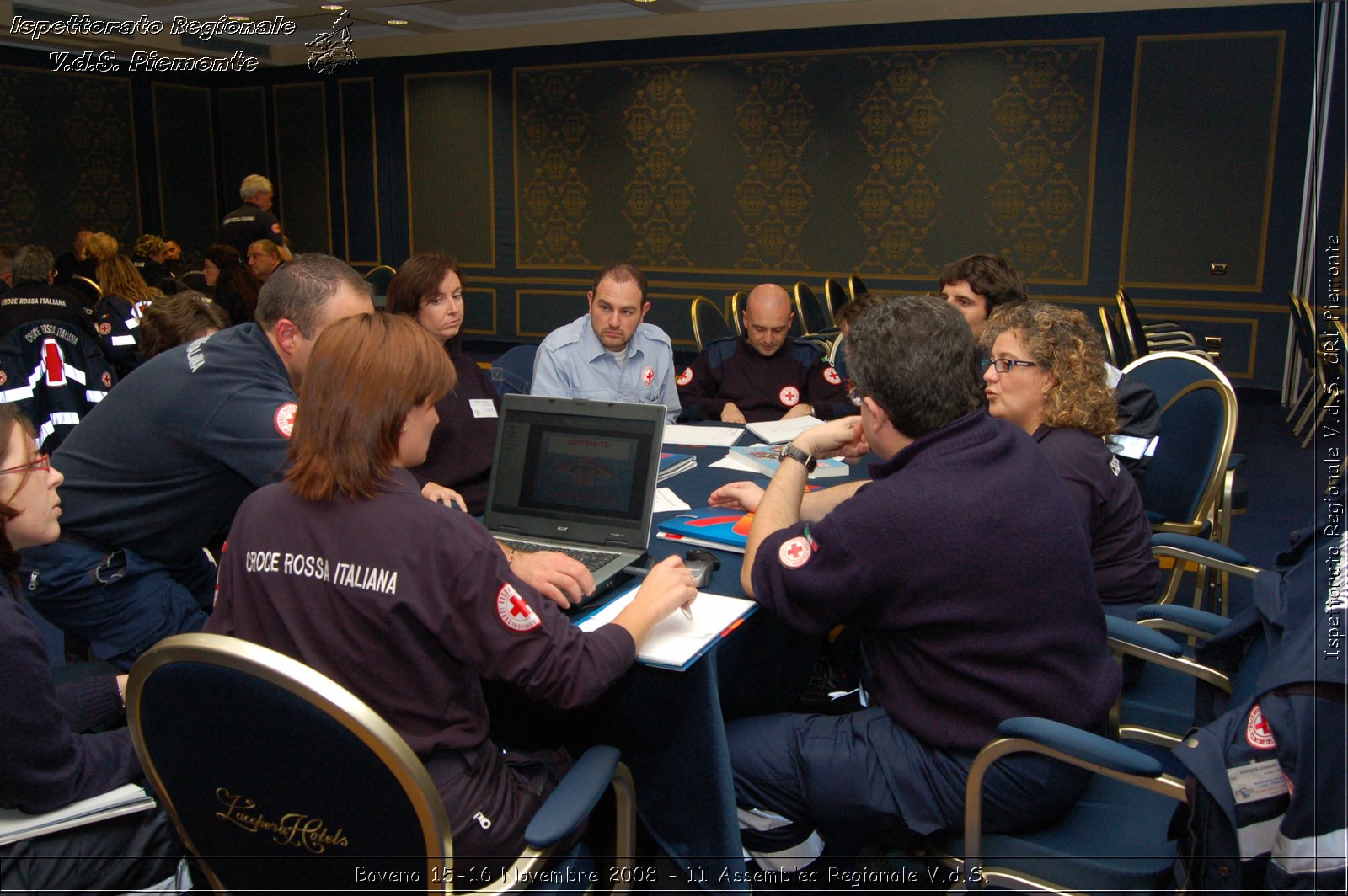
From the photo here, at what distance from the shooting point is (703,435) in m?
3.18

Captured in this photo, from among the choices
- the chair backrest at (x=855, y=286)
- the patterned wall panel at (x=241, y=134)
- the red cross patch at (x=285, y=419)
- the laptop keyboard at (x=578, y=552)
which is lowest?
the laptop keyboard at (x=578, y=552)

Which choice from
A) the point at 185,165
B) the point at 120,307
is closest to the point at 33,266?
the point at 120,307

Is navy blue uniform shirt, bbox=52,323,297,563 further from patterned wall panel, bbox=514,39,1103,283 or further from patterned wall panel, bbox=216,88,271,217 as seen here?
patterned wall panel, bbox=216,88,271,217

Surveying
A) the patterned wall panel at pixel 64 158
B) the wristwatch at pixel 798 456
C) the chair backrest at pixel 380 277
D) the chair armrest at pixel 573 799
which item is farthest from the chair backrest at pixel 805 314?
the patterned wall panel at pixel 64 158

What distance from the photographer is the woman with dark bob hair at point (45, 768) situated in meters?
1.27

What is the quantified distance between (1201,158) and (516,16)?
6.21 m

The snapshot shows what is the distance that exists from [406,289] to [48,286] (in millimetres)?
3003

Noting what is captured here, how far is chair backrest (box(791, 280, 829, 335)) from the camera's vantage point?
732 cm

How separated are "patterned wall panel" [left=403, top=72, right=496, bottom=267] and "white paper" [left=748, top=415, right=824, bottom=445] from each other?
745 cm

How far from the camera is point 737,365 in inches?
153

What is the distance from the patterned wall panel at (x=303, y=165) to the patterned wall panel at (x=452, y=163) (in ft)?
3.81

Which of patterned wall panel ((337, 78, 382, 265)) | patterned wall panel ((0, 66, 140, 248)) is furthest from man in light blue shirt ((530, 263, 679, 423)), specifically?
patterned wall panel ((0, 66, 140, 248))

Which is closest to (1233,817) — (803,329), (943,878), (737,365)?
(943,878)

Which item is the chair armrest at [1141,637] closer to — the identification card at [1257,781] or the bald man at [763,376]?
the identification card at [1257,781]
